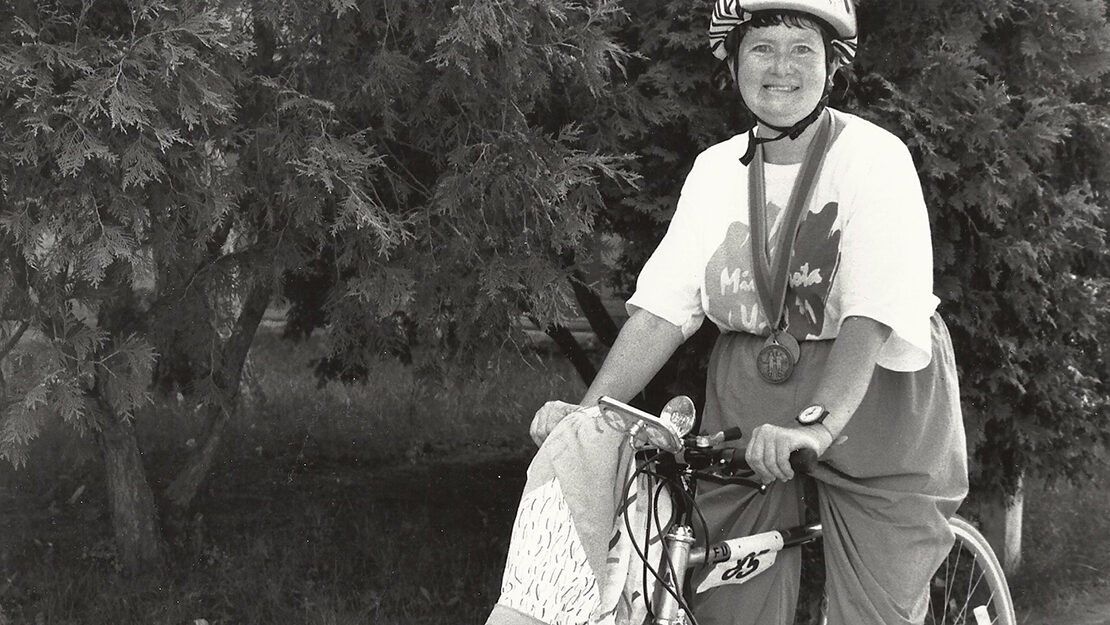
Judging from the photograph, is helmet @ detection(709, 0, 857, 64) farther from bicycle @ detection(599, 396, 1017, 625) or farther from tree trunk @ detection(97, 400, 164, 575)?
tree trunk @ detection(97, 400, 164, 575)

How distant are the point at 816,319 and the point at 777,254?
16cm

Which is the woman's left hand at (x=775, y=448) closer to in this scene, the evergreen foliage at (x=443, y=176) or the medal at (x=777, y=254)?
the medal at (x=777, y=254)

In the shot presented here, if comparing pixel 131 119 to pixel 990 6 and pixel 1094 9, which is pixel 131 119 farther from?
pixel 1094 9

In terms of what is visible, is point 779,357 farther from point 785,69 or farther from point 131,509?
point 131,509

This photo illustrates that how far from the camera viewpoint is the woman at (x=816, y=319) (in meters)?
2.47

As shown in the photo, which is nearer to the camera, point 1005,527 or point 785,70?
point 785,70

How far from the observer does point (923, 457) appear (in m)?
2.64

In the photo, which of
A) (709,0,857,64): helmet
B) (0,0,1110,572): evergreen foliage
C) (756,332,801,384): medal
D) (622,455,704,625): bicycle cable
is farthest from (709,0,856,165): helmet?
(0,0,1110,572): evergreen foliage

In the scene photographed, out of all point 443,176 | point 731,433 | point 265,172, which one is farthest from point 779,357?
point 265,172

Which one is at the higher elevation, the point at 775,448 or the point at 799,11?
the point at 799,11

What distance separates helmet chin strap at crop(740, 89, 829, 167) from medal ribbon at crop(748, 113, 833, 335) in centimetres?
2

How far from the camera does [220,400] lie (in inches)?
195

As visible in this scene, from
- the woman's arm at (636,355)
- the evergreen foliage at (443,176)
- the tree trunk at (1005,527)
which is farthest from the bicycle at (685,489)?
the tree trunk at (1005,527)

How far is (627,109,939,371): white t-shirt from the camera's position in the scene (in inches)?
96.7
